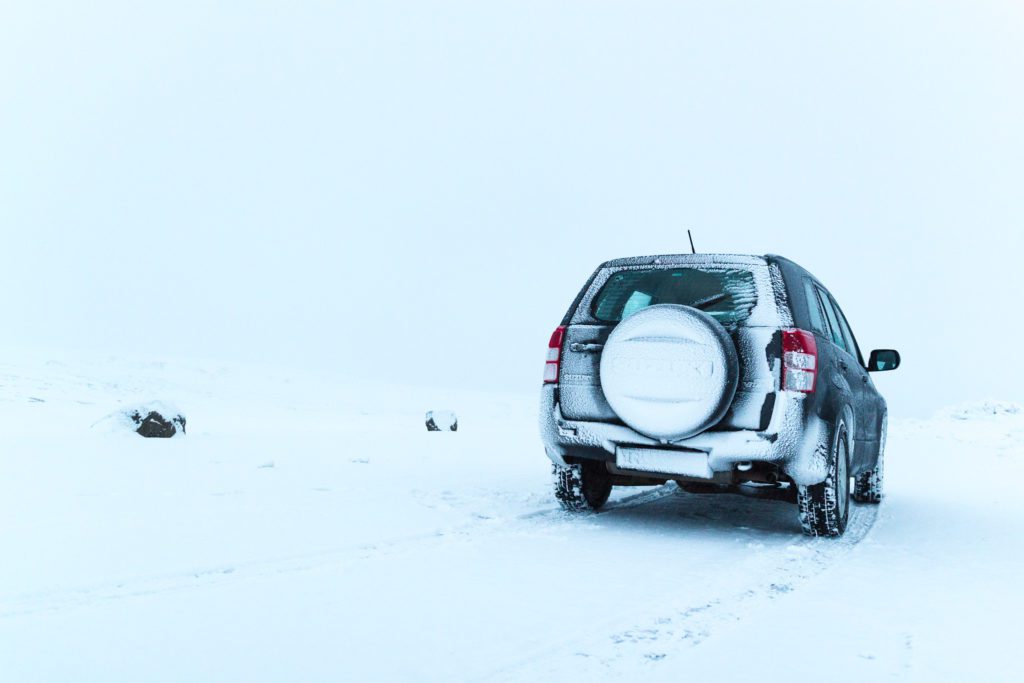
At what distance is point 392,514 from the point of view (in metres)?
5.25

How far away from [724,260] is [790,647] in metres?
2.81

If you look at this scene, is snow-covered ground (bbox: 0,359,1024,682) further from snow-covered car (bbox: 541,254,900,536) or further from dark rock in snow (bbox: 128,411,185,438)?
dark rock in snow (bbox: 128,411,185,438)

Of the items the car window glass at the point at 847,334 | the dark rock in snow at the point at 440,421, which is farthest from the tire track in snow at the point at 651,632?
the dark rock in snow at the point at 440,421

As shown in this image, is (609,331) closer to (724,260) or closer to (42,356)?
(724,260)

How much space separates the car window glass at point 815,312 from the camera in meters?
5.29

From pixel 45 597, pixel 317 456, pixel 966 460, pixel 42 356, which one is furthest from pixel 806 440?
pixel 42 356

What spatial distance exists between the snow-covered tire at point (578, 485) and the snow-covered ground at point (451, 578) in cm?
18

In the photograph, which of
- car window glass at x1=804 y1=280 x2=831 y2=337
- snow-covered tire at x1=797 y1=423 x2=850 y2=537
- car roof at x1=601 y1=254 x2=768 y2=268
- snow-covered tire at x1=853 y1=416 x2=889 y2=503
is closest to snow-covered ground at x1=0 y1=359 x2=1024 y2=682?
snow-covered tire at x1=797 y1=423 x2=850 y2=537

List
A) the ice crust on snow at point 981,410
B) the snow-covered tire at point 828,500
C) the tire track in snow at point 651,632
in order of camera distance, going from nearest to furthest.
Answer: the tire track in snow at point 651,632 → the snow-covered tire at point 828,500 → the ice crust on snow at point 981,410

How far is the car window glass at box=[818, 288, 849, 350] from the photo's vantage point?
613cm

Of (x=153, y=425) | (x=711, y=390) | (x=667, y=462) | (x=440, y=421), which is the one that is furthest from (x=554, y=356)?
(x=440, y=421)

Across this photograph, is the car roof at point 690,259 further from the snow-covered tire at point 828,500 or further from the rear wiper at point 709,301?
the snow-covered tire at point 828,500

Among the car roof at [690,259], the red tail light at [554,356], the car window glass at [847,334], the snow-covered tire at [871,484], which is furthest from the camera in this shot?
the snow-covered tire at [871,484]

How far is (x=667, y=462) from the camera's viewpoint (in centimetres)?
486
